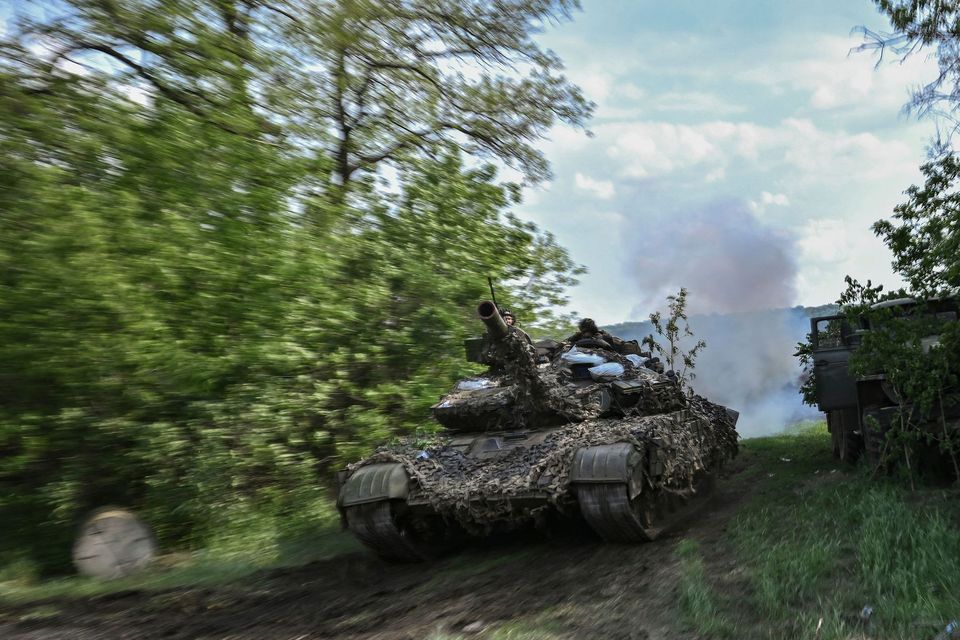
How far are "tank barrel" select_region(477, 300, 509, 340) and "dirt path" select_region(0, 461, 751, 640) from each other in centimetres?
201

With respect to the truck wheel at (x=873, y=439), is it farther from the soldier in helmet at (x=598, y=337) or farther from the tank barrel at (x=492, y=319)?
the tank barrel at (x=492, y=319)

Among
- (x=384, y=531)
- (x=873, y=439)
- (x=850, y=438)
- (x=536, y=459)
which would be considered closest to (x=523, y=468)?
(x=536, y=459)

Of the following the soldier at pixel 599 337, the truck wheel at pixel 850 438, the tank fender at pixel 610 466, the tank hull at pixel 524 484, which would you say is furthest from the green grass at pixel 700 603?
the truck wheel at pixel 850 438

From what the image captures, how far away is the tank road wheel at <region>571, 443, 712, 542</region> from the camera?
6.69 meters

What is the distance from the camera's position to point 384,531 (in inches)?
294

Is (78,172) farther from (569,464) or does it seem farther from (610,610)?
(610,610)

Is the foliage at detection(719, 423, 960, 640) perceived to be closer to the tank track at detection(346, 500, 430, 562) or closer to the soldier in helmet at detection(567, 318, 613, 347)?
the soldier in helmet at detection(567, 318, 613, 347)

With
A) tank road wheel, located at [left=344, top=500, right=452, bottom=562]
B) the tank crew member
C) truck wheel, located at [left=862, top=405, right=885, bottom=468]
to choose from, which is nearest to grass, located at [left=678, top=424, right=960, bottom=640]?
truck wheel, located at [left=862, top=405, right=885, bottom=468]

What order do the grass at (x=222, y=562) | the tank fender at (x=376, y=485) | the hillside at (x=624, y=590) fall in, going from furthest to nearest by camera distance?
1. the grass at (x=222, y=562)
2. the tank fender at (x=376, y=485)
3. the hillside at (x=624, y=590)

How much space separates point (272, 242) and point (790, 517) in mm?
5867

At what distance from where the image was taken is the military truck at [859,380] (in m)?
8.35

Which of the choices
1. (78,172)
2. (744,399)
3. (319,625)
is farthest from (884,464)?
(744,399)

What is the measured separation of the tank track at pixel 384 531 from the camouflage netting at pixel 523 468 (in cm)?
29

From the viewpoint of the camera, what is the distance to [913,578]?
4.96m
